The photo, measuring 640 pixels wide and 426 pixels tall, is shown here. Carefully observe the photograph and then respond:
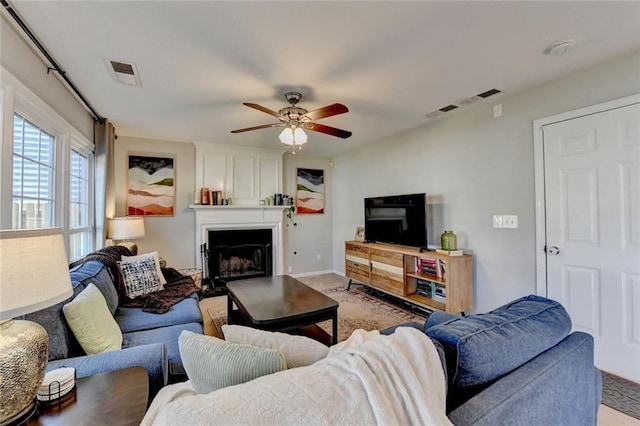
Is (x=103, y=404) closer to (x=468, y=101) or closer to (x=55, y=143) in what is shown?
(x=55, y=143)

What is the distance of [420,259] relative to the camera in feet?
11.1

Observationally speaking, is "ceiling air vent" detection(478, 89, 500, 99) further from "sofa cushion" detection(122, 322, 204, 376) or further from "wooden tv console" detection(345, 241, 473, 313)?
"sofa cushion" detection(122, 322, 204, 376)

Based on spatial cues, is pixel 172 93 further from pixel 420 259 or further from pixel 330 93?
pixel 420 259

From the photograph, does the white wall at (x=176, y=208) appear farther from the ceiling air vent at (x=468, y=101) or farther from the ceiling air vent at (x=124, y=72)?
the ceiling air vent at (x=468, y=101)

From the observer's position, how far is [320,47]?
1.96 metres

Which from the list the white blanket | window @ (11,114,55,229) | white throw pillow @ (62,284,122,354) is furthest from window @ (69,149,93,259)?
the white blanket

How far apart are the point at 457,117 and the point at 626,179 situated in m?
1.65

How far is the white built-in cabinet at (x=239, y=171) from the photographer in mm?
4520

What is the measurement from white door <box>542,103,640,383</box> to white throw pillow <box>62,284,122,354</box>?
3.33m

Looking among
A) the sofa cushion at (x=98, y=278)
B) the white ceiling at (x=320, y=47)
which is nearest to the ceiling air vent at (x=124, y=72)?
the white ceiling at (x=320, y=47)

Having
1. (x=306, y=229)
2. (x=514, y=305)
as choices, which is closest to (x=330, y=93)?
(x=514, y=305)

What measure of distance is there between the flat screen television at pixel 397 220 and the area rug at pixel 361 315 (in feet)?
2.72

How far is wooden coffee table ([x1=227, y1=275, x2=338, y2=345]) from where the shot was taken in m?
2.12

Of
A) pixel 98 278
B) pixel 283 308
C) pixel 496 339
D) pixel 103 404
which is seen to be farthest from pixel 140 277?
pixel 496 339
